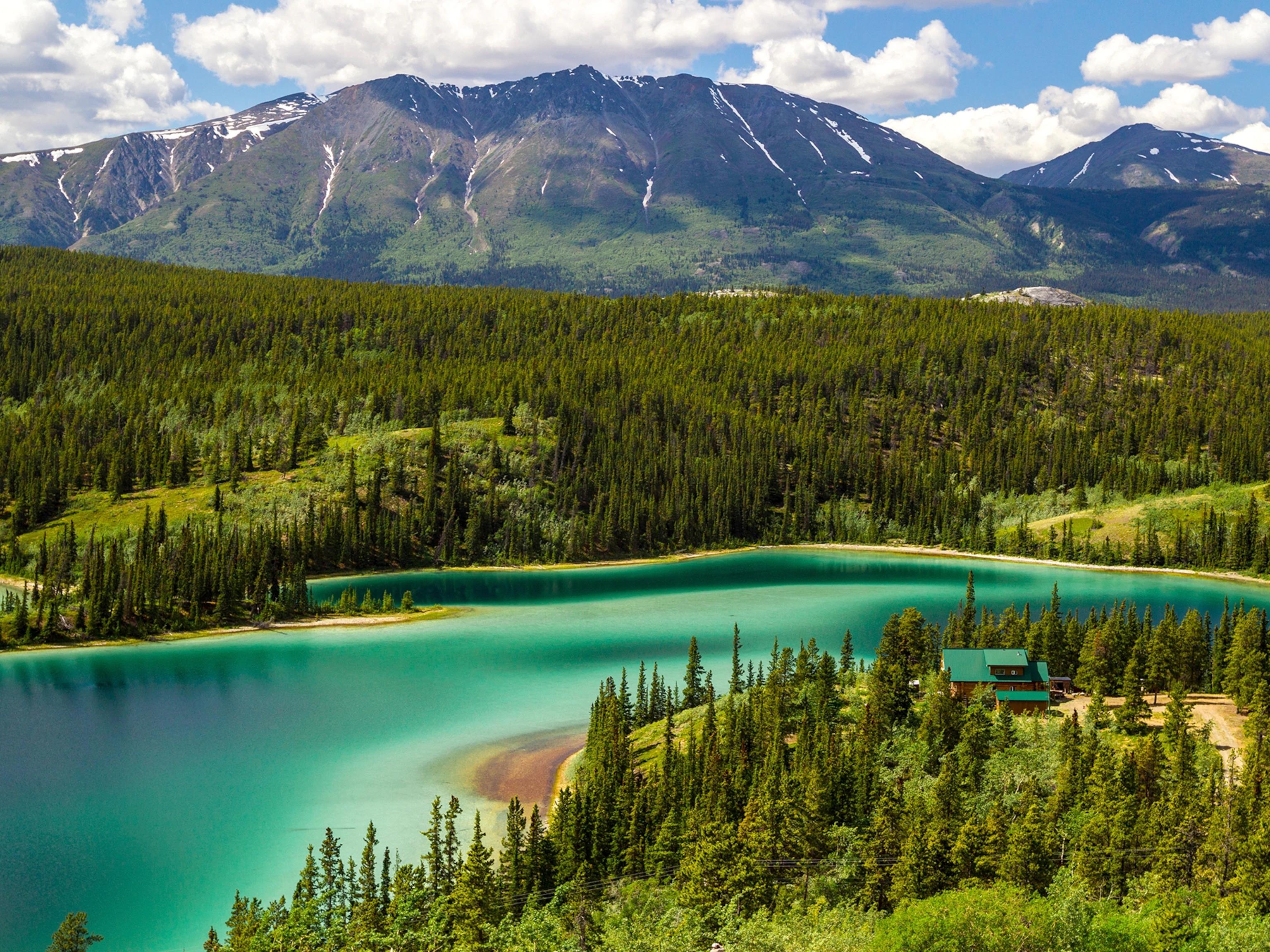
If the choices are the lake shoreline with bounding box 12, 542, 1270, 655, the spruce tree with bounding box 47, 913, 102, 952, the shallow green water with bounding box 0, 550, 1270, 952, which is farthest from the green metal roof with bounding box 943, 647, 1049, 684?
the lake shoreline with bounding box 12, 542, 1270, 655

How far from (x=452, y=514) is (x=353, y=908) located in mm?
114739

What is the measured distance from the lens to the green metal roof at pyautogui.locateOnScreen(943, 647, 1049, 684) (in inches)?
2741

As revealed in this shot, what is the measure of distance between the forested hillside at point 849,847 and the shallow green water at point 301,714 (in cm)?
547

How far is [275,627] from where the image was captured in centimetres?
11112

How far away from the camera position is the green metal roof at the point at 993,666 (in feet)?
228

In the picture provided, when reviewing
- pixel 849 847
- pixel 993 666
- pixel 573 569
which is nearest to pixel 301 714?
pixel 849 847

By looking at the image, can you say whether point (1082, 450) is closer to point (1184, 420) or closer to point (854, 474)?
point (1184, 420)

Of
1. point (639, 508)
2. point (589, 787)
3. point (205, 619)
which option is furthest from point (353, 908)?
point (639, 508)

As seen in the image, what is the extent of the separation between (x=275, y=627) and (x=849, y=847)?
76.2 m

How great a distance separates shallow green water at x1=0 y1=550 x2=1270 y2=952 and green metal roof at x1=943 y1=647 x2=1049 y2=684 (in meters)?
23.5

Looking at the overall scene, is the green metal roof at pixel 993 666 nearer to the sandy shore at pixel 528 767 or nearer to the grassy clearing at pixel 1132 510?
the sandy shore at pixel 528 767

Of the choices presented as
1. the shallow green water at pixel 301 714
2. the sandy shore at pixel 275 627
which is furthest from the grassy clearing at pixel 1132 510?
the sandy shore at pixel 275 627

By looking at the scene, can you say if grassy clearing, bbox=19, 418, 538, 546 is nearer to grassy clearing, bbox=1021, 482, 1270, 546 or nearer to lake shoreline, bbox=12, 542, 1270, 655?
lake shoreline, bbox=12, 542, 1270, 655

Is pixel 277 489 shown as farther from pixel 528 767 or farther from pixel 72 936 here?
pixel 72 936
